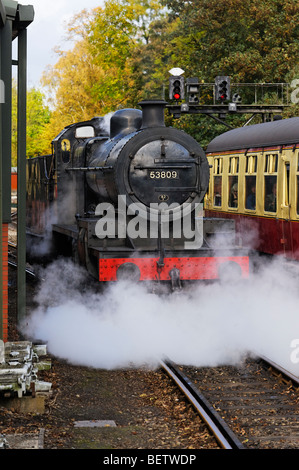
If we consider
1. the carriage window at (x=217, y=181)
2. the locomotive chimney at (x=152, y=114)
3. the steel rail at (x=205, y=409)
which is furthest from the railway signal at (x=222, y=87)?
the steel rail at (x=205, y=409)

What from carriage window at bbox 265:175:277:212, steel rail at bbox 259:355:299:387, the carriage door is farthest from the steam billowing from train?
carriage window at bbox 265:175:277:212

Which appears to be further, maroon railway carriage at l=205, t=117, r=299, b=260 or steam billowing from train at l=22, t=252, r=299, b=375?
maroon railway carriage at l=205, t=117, r=299, b=260

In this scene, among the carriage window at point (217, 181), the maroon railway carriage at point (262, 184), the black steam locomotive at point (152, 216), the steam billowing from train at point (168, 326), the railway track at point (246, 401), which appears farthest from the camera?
the carriage window at point (217, 181)

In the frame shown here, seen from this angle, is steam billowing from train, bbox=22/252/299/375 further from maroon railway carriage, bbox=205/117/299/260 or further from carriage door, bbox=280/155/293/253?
maroon railway carriage, bbox=205/117/299/260

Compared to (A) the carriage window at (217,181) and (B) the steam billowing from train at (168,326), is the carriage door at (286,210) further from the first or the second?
(A) the carriage window at (217,181)

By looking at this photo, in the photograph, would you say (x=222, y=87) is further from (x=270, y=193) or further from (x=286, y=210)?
(x=286, y=210)

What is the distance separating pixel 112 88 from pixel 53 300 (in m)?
26.2

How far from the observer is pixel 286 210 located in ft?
38.3

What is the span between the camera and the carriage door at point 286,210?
38.0 feet

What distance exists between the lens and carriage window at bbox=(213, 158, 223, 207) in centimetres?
1532

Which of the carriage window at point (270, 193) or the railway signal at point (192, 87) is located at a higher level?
the railway signal at point (192, 87)

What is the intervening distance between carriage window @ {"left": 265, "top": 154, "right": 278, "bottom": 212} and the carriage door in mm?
383

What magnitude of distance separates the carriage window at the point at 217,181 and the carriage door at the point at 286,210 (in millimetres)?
3542

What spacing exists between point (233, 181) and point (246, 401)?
8.33 meters
